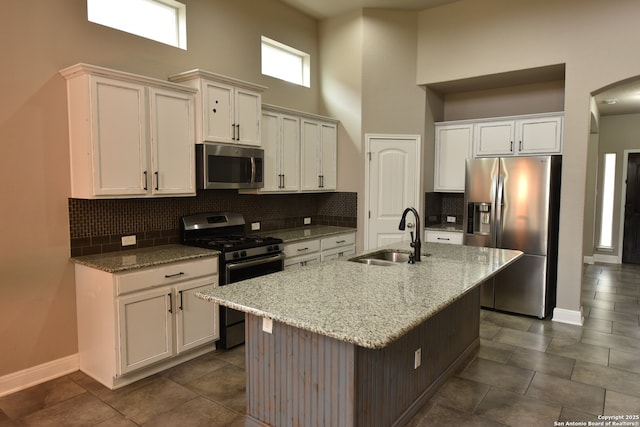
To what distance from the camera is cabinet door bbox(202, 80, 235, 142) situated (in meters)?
3.63

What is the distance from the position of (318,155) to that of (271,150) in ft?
2.70

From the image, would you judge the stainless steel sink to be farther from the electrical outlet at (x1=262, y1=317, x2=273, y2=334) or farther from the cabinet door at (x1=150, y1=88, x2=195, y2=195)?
the cabinet door at (x1=150, y1=88, x2=195, y2=195)

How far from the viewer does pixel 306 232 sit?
4.99m

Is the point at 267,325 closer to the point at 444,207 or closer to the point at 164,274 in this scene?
the point at 164,274

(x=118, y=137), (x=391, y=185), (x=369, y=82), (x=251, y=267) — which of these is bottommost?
(x=251, y=267)

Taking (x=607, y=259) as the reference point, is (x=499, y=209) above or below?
above

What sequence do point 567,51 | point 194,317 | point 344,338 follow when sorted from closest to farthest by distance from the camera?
point 344,338, point 194,317, point 567,51

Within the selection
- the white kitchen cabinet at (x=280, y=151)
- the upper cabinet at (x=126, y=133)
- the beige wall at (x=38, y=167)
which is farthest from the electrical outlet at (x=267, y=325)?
the white kitchen cabinet at (x=280, y=151)

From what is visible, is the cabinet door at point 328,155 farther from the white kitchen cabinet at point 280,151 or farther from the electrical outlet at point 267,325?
the electrical outlet at point 267,325

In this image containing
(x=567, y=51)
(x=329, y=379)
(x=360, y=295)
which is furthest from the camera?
(x=567, y=51)

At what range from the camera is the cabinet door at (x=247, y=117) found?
3914 mm

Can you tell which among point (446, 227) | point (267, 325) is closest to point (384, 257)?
point (267, 325)

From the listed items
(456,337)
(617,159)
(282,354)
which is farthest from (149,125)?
(617,159)

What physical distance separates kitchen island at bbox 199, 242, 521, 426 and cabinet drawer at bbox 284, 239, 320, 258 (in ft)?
4.99
